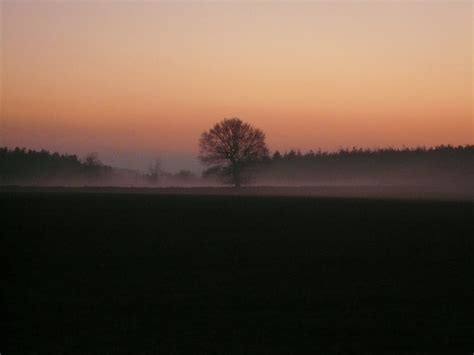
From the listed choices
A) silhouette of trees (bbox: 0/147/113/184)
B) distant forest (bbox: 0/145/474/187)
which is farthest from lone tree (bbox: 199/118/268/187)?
silhouette of trees (bbox: 0/147/113/184)

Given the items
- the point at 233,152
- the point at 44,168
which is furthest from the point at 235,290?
the point at 44,168

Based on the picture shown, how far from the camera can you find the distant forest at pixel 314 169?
335 feet

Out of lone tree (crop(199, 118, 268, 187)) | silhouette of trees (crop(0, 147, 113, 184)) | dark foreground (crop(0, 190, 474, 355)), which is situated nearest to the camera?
dark foreground (crop(0, 190, 474, 355))

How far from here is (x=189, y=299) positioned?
38.6ft

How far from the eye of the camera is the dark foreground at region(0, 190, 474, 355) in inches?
377

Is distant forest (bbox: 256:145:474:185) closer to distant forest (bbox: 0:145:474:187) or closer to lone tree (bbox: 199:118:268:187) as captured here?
distant forest (bbox: 0:145:474:187)

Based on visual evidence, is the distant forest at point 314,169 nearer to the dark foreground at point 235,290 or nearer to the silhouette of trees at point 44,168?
the silhouette of trees at point 44,168

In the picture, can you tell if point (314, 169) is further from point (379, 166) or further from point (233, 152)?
point (233, 152)

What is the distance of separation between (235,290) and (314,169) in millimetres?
119597

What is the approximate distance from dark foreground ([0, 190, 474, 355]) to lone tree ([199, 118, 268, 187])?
46.8 m

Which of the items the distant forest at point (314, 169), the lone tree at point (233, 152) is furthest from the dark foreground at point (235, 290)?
the distant forest at point (314, 169)

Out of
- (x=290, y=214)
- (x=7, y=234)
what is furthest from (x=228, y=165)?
(x=7, y=234)

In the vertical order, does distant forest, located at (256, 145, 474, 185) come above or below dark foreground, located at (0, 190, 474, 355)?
above

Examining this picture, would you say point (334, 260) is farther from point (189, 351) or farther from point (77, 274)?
point (189, 351)
